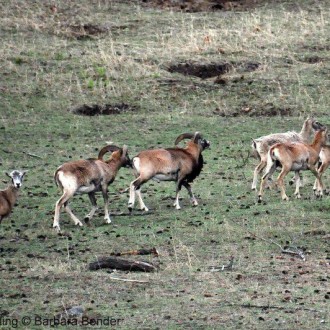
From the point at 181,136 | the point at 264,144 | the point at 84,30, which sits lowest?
the point at 264,144

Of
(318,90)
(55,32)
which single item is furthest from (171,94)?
(55,32)

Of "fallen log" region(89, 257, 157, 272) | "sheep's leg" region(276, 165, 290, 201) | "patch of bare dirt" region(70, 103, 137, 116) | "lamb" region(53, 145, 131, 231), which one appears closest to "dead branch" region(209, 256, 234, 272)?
"fallen log" region(89, 257, 157, 272)

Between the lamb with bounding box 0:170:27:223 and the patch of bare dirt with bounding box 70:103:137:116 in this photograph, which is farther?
the patch of bare dirt with bounding box 70:103:137:116

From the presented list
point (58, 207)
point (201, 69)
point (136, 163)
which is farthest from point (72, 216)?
point (201, 69)

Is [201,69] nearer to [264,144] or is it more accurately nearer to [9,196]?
[264,144]

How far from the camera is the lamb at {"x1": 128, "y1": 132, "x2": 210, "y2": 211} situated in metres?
17.5

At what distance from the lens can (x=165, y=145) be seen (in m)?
22.1

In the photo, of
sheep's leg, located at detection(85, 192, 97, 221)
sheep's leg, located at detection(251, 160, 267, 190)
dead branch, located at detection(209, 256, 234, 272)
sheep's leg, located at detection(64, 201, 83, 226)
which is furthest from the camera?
sheep's leg, located at detection(251, 160, 267, 190)

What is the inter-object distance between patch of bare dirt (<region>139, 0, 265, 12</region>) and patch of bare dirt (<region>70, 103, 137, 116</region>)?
7.51 metres

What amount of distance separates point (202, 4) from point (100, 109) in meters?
8.41

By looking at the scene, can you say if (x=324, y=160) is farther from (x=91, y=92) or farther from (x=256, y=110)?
(x=91, y=92)

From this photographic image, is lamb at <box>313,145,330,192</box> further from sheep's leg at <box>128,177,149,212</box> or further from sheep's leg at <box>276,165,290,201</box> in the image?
sheep's leg at <box>128,177,149,212</box>

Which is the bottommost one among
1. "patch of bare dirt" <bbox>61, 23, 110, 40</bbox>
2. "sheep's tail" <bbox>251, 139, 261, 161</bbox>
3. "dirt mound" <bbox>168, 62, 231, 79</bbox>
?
"sheep's tail" <bbox>251, 139, 261, 161</bbox>

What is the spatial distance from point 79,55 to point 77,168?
11432 mm
